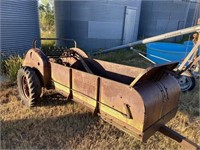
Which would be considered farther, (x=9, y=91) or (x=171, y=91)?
(x=9, y=91)

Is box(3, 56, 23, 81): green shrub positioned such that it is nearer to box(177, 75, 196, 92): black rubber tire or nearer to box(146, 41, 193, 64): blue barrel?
box(177, 75, 196, 92): black rubber tire

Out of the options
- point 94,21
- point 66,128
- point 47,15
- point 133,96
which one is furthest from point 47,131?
point 47,15

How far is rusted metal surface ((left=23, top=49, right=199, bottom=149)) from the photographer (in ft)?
6.93

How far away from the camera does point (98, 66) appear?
3.66m

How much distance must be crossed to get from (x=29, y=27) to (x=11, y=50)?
0.98m

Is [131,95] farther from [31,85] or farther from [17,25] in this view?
[17,25]

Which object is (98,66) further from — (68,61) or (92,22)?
(92,22)

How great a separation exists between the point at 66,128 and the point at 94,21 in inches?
251

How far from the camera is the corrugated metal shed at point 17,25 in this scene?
5.66 metres

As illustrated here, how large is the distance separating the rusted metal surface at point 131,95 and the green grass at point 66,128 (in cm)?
53

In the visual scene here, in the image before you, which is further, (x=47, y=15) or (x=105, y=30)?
(x=47, y=15)

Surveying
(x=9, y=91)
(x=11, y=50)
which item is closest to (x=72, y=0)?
(x=11, y=50)

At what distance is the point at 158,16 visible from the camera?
39.1ft

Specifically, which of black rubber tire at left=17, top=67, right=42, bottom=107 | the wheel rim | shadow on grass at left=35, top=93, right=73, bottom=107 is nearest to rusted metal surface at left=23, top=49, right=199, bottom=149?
black rubber tire at left=17, top=67, right=42, bottom=107
